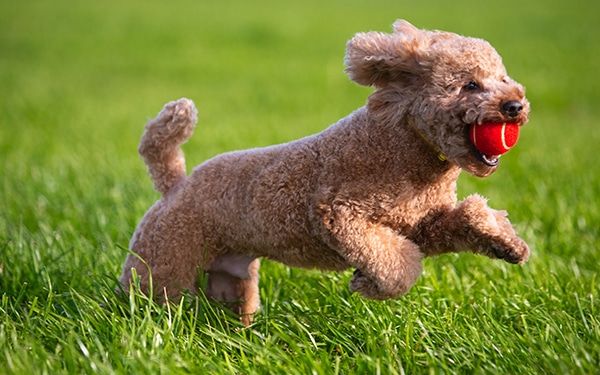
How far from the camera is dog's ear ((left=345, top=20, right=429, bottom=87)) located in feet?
7.70

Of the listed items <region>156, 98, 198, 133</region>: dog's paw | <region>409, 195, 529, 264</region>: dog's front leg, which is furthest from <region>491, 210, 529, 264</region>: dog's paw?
<region>156, 98, 198, 133</region>: dog's paw

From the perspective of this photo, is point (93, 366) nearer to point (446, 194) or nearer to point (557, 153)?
point (446, 194)

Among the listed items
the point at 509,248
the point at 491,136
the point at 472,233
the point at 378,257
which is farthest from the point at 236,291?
the point at 491,136

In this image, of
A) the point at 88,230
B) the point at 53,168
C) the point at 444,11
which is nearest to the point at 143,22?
the point at 444,11

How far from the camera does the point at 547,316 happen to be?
280 cm

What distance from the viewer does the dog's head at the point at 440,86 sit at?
2.23 metres

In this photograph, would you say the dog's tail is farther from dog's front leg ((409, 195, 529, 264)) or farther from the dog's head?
dog's front leg ((409, 195, 529, 264))

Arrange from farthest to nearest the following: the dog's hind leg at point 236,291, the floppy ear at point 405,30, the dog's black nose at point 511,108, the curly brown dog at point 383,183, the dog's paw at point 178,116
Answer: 1. the dog's hind leg at point 236,291
2. the dog's paw at point 178,116
3. the floppy ear at point 405,30
4. the curly brown dog at point 383,183
5. the dog's black nose at point 511,108

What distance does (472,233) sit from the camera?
240cm

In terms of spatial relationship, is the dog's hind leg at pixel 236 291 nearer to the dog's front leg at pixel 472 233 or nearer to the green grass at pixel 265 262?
the green grass at pixel 265 262

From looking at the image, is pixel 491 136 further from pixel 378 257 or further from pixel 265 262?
pixel 265 262

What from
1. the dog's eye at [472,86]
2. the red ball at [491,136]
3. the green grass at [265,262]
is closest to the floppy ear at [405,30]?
the dog's eye at [472,86]

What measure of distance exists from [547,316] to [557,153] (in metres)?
4.66

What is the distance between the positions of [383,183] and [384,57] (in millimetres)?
415
